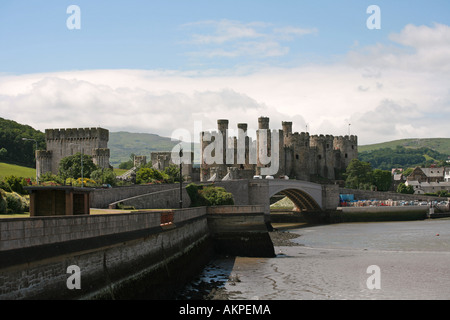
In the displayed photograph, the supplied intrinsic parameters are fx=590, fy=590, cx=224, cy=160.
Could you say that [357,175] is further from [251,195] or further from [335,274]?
[335,274]

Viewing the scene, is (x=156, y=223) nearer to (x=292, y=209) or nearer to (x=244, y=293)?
(x=244, y=293)

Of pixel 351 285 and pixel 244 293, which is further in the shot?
pixel 351 285

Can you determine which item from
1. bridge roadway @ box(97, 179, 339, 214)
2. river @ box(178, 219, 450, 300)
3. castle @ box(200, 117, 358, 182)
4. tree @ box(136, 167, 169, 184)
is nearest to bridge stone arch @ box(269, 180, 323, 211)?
bridge roadway @ box(97, 179, 339, 214)

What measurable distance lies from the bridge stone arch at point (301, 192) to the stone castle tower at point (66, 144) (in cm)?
2236

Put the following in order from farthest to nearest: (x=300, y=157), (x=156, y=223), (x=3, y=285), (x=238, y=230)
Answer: (x=300, y=157)
(x=238, y=230)
(x=156, y=223)
(x=3, y=285)

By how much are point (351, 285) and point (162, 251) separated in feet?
28.6

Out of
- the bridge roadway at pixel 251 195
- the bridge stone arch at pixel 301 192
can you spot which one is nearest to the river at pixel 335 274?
the bridge roadway at pixel 251 195

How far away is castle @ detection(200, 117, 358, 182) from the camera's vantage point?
88.9 meters

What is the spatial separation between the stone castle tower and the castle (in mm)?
15096

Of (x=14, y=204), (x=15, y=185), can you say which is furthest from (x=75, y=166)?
(x=14, y=204)

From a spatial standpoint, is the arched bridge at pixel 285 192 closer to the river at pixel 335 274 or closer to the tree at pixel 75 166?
the tree at pixel 75 166

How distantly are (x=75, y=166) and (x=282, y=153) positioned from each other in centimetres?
4333
